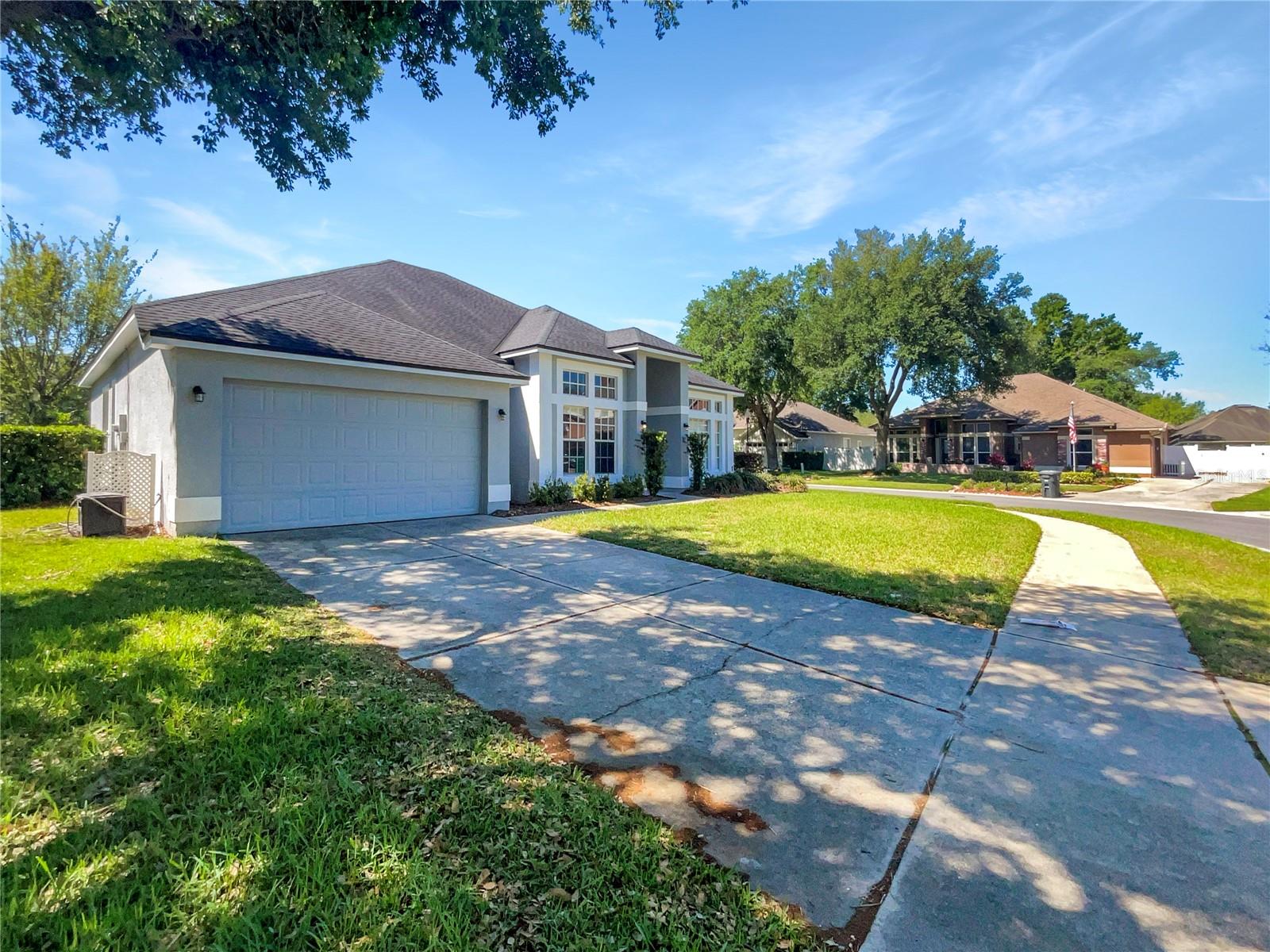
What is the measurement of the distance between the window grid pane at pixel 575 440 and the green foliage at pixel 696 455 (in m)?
4.78

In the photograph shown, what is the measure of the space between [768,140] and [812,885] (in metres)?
11.8

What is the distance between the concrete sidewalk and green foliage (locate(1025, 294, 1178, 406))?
6338 centimetres

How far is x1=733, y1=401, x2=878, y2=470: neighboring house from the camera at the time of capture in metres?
41.7

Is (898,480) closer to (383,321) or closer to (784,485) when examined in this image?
(784,485)

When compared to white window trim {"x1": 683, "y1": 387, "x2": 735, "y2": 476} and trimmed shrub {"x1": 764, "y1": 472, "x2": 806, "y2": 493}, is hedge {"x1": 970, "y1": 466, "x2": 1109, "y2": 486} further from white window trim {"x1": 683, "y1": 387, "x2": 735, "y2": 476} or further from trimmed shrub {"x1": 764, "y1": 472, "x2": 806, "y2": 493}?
white window trim {"x1": 683, "y1": 387, "x2": 735, "y2": 476}

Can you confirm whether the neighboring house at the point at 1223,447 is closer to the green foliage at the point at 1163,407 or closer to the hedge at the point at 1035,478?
the hedge at the point at 1035,478

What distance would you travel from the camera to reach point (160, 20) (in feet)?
18.6

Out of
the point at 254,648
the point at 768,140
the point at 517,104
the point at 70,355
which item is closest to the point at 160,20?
the point at 517,104

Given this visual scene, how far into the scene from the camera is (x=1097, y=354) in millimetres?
58906

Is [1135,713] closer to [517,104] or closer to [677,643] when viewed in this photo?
[677,643]

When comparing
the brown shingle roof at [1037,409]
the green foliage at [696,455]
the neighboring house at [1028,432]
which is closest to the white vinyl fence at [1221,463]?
the neighboring house at [1028,432]

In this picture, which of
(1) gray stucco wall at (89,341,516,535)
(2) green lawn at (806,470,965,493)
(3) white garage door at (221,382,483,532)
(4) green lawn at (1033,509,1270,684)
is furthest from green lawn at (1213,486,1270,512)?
(1) gray stucco wall at (89,341,516,535)

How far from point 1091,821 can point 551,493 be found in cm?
→ 1288

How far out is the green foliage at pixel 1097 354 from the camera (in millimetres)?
56062
